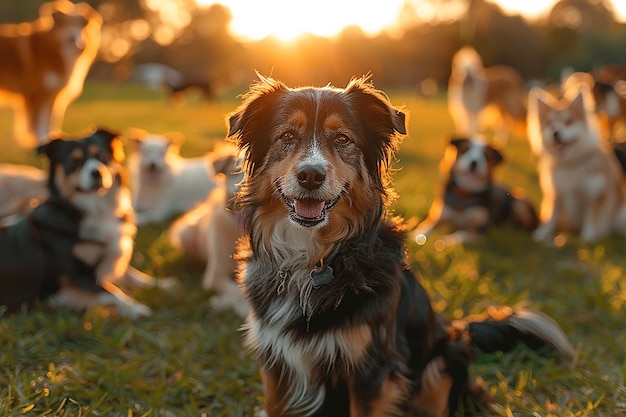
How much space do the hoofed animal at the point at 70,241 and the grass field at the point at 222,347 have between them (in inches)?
5.7

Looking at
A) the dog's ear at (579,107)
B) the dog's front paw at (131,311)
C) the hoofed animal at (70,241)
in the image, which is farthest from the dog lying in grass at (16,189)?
the dog's ear at (579,107)

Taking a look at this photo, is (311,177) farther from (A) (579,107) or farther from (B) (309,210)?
(A) (579,107)

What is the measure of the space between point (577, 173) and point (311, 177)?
17.8 ft

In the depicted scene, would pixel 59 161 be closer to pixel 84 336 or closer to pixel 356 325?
pixel 84 336

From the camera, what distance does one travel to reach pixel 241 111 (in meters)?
2.74

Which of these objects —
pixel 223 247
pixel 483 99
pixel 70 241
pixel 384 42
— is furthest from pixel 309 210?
pixel 384 42

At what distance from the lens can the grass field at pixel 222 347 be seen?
3131mm

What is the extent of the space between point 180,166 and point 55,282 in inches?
157

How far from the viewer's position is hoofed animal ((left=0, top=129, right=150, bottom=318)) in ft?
13.1

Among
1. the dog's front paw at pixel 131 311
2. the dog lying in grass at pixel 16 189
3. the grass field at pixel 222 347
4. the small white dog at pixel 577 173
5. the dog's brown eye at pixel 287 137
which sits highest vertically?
the dog's brown eye at pixel 287 137

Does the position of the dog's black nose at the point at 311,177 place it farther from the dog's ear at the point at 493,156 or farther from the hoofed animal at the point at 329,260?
the dog's ear at the point at 493,156

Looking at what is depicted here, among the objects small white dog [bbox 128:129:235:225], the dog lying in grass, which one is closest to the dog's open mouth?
the dog lying in grass

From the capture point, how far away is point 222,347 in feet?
12.4

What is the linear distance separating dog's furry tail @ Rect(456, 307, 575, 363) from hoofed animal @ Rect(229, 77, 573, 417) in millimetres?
618
